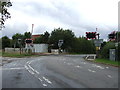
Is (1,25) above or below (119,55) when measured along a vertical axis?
above

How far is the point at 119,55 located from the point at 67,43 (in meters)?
64.2

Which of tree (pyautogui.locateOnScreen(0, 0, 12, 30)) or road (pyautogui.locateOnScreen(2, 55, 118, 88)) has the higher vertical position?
tree (pyautogui.locateOnScreen(0, 0, 12, 30))

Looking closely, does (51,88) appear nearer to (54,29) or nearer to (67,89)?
(67,89)

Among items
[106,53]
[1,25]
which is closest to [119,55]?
[106,53]

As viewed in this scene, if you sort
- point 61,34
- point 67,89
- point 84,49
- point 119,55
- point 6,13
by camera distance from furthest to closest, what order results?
point 84,49, point 61,34, point 119,55, point 6,13, point 67,89

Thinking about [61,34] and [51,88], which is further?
[61,34]

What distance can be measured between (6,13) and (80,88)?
7540 millimetres

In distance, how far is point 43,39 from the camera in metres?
109

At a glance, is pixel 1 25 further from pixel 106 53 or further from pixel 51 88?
pixel 106 53

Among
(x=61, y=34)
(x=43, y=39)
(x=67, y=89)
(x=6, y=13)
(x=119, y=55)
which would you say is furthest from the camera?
(x=43, y=39)

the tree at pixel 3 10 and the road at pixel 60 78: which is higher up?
the tree at pixel 3 10

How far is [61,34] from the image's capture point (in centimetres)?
9469

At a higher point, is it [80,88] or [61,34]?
[61,34]

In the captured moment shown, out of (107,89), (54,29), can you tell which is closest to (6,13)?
(107,89)
